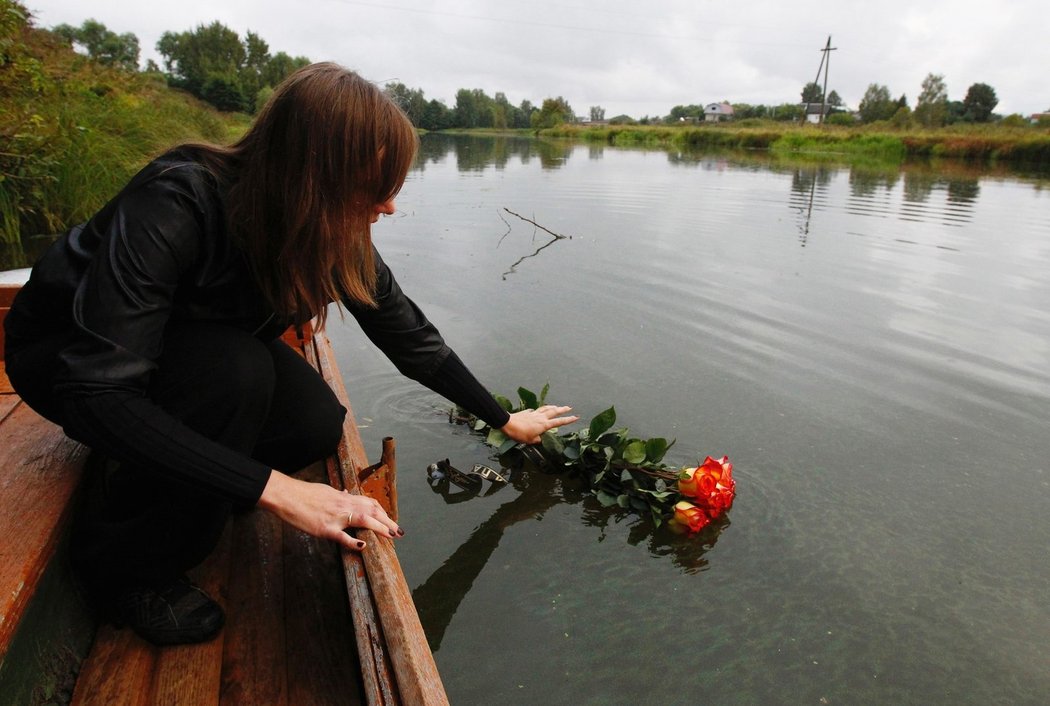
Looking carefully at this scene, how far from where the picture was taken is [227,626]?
5.20ft

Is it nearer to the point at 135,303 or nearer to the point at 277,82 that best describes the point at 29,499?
the point at 135,303

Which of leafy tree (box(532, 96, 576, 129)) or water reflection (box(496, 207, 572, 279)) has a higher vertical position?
leafy tree (box(532, 96, 576, 129))

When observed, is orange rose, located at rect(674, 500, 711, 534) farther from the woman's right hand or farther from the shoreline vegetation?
the shoreline vegetation

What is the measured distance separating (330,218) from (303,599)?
926 mm

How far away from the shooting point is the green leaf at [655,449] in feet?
9.34

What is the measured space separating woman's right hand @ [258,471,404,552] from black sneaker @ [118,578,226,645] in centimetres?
33

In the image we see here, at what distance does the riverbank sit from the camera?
2864 cm

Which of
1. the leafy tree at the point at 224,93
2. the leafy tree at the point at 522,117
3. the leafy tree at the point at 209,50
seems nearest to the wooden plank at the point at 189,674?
the leafy tree at the point at 224,93

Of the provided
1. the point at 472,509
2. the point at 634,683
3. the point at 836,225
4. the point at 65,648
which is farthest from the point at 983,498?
the point at 836,225

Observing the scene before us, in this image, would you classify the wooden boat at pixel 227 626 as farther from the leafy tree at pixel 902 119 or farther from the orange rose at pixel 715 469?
the leafy tree at pixel 902 119

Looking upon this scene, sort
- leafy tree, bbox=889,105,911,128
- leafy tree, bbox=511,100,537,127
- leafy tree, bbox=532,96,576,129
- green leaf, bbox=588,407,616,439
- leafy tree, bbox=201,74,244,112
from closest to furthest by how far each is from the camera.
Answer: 1. green leaf, bbox=588,407,616,439
2. leafy tree, bbox=889,105,911,128
3. leafy tree, bbox=201,74,244,112
4. leafy tree, bbox=532,96,576,129
5. leafy tree, bbox=511,100,537,127

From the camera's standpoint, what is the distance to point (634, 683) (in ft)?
6.54

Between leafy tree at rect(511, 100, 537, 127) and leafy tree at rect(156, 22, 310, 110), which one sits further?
leafy tree at rect(511, 100, 537, 127)

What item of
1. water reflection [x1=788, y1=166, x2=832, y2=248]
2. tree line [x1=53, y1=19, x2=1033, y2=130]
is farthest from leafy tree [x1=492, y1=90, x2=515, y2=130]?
water reflection [x1=788, y1=166, x2=832, y2=248]
